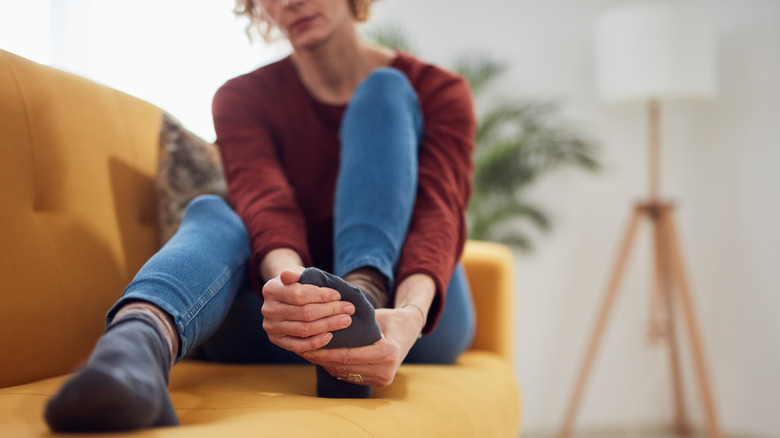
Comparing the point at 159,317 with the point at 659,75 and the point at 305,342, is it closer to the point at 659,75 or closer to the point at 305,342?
the point at 305,342

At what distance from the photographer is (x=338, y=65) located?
1.21 m

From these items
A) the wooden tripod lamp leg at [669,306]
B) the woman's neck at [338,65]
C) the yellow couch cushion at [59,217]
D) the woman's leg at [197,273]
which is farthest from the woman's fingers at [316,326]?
the wooden tripod lamp leg at [669,306]

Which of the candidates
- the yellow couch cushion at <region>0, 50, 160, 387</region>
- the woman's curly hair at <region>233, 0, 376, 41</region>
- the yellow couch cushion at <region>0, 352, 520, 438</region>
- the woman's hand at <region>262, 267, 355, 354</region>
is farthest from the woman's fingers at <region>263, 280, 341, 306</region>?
the woman's curly hair at <region>233, 0, 376, 41</region>

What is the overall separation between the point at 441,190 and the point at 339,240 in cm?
20

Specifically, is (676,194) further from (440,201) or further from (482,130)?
(440,201)

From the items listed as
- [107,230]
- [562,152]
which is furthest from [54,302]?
[562,152]

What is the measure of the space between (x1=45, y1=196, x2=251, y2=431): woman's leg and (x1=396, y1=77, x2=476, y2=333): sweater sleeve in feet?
0.74

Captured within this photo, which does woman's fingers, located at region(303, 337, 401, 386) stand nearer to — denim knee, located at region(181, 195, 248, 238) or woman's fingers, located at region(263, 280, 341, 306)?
woman's fingers, located at region(263, 280, 341, 306)

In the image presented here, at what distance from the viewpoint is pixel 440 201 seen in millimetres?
944

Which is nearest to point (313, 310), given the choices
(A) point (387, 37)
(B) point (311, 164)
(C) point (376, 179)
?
(C) point (376, 179)

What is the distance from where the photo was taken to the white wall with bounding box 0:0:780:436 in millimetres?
2355

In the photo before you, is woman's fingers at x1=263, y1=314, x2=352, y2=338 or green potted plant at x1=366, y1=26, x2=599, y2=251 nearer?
woman's fingers at x1=263, y1=314, x2=352, y2=338

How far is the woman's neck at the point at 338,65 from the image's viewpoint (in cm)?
118

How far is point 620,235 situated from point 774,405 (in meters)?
0.80
